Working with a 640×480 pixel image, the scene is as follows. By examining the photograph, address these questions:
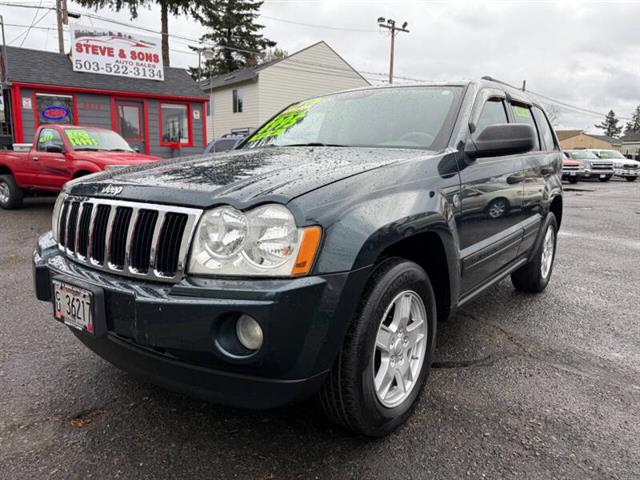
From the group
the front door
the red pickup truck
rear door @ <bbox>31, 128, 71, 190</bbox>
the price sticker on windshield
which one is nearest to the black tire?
the red pickup truck

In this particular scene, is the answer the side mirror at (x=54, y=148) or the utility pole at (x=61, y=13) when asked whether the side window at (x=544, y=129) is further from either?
the utility pole at (x=61, y=13)

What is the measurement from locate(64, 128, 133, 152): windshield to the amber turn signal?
A: 780 cm

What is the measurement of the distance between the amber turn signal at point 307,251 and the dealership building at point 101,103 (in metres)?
13.7

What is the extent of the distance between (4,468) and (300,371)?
1305 millimetres

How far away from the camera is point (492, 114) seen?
3307mm

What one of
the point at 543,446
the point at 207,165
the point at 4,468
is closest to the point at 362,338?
the point at 543,446

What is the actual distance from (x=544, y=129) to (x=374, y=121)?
2.14 metres

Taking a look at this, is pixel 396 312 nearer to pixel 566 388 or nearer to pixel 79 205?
pixel 566 388

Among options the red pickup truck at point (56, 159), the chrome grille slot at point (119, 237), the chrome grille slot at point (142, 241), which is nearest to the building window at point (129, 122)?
the red pickup truck at point (56, 159)

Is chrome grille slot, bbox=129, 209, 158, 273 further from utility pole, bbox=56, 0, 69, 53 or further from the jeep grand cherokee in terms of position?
utility pole, bbox=56, 0, 69, 53

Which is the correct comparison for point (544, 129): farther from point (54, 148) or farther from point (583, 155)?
point (583, 155)

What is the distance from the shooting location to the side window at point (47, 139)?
848 centimetres

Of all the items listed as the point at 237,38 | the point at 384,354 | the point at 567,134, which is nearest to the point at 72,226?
the point at 384,354

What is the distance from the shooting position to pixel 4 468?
77.7 inches
